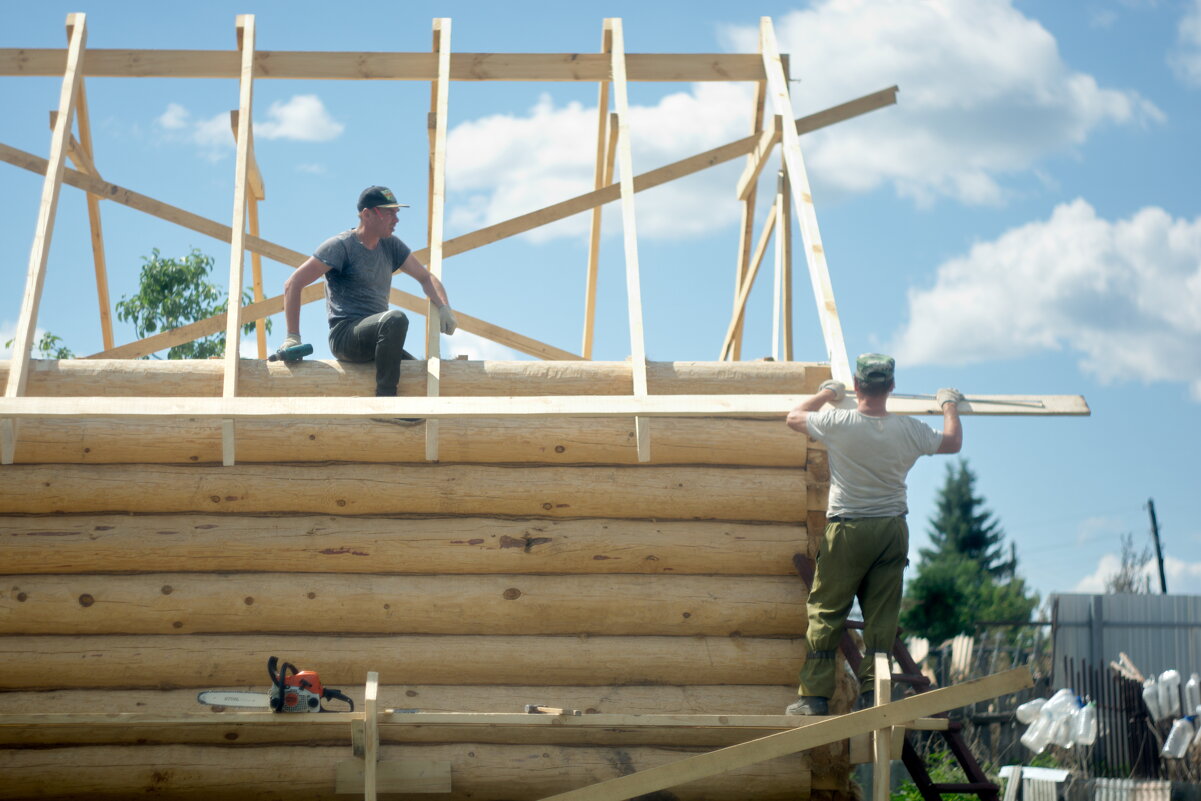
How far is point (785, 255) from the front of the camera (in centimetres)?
964

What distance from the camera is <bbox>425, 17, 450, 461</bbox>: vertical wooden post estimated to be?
742 cm

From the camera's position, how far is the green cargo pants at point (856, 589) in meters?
6.80

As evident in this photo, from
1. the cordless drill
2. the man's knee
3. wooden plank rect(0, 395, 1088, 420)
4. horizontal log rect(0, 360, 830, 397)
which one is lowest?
wooden plank rect(0, 395, 1088, 420)

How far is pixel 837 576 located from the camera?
691cm

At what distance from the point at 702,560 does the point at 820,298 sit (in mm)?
1854

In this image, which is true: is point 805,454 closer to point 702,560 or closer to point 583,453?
point 702,560

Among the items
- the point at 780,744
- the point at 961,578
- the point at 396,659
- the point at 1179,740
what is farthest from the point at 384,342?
the point at 961,578

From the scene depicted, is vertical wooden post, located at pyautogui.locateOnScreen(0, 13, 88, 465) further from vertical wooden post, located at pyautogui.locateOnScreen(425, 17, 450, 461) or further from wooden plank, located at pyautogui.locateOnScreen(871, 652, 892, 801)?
wooden plank, located at pyautogui.locateOnScreen(871, 652, 892, 801)

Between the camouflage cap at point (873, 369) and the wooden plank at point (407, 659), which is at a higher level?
the camouflage cap at point (873, 369)

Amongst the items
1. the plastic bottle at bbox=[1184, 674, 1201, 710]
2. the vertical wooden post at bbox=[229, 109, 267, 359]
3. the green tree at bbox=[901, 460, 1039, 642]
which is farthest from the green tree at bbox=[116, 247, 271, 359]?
the green tree at bbox=[901, 460, 1039, 642]

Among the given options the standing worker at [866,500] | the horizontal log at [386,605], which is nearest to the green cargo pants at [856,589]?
the standing worker at [866,500]

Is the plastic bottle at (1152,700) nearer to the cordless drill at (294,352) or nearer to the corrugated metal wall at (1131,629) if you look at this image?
the corrugated metal wall at (1131,629)

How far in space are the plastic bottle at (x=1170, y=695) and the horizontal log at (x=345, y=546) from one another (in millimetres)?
9461

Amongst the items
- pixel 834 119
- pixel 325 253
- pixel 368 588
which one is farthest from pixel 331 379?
pixel 834 119
